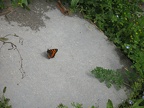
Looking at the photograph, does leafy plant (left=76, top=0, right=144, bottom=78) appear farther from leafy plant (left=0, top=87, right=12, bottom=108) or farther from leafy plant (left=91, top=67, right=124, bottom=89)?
leafy plant (left=0, top=87, right=12, bottom=108)

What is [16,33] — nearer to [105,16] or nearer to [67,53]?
[67,53]

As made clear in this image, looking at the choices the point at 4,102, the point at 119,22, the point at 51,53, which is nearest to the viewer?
the point at 4,102

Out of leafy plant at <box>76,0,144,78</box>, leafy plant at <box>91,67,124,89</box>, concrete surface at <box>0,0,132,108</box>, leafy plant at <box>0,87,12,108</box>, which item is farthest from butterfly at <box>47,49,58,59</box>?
leafy plant at <box>76,0,144,78</box>

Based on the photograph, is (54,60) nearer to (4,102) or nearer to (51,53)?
(51,53)

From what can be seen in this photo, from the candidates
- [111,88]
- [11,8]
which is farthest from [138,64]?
[11,8]

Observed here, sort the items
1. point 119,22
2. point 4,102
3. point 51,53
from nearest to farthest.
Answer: point 4,102 < point 51,53 < point 119,22

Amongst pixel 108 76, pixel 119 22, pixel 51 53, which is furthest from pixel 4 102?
pixel 119 22

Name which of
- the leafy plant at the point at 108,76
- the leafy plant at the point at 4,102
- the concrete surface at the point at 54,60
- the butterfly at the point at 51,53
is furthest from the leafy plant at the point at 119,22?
the leafy plant at the point at 4,102

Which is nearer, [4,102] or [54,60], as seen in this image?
[4,102]
